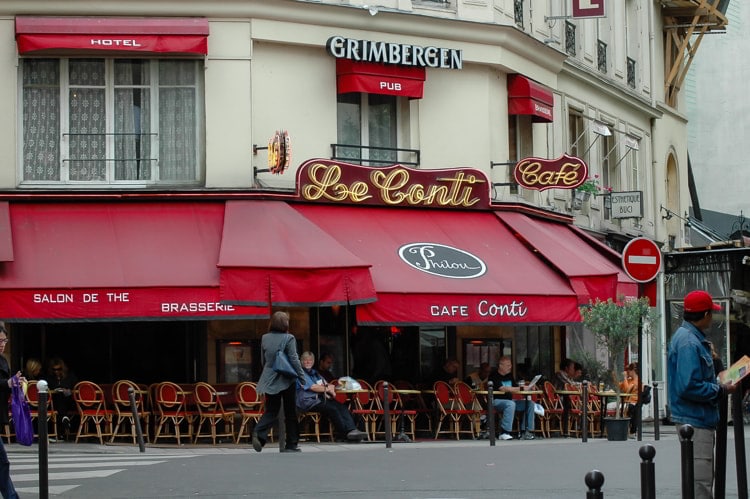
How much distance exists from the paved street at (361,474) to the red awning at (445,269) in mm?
4227

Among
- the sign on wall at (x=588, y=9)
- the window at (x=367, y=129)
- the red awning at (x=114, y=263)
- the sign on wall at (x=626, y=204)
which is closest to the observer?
the red awning at (x=114, y=263)

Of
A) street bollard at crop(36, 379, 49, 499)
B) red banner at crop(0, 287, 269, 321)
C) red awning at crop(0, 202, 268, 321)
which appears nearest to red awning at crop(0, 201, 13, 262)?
red awning at crop(0, 202, 268, 321)

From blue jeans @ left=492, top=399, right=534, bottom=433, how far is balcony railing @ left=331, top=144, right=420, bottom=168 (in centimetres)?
440

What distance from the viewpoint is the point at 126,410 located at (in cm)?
2261

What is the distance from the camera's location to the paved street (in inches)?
516

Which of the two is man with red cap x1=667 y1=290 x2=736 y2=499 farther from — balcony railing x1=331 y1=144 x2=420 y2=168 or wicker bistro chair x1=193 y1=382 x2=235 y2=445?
balcony railing x1=331 y1=144 x2=420 y2=168

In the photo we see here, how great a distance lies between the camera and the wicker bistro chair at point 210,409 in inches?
879

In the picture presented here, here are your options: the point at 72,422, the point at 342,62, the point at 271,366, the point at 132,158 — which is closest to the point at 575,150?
the point at 342,62

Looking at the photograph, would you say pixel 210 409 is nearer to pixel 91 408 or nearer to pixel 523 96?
pixel 91 408

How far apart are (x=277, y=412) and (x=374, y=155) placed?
882 centimetres

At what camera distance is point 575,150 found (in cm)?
3130

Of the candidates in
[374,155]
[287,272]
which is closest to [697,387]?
[287,272]

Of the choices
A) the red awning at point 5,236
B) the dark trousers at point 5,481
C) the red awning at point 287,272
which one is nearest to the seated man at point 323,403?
the red awning at point 287,272

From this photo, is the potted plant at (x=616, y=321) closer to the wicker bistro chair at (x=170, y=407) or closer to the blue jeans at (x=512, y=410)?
the blue jeans at (x=512, y=410)
